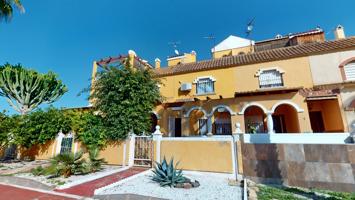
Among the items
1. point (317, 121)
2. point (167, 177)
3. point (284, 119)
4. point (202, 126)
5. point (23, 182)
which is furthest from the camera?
point (202, 126)

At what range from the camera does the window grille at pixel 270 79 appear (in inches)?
613

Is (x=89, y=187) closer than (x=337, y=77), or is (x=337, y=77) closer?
(x=89, y=187)

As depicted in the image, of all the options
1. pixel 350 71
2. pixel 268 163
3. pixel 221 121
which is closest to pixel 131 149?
pixel 268 163

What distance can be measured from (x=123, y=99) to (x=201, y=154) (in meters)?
7.02

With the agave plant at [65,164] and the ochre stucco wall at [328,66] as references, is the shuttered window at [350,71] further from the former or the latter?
the agave plant at [65,164]

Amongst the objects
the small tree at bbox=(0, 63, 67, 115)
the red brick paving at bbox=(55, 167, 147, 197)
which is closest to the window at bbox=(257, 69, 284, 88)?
the red brick paving at bbox=(55, 167, 147, 197)

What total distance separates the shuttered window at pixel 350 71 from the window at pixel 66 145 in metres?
22.2

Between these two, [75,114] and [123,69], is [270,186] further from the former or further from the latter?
[75,114]

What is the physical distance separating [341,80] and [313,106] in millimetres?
3004

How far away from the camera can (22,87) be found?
19688 millimetres

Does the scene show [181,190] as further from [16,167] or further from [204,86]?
[204,86]

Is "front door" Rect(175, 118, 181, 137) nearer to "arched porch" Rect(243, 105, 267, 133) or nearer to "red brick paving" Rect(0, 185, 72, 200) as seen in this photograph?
"arched porch" Rect(243, 105, 267, 133)

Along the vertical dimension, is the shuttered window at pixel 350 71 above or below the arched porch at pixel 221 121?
above

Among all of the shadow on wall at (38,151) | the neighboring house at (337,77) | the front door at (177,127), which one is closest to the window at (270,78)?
the neighboring house at (337,77)
